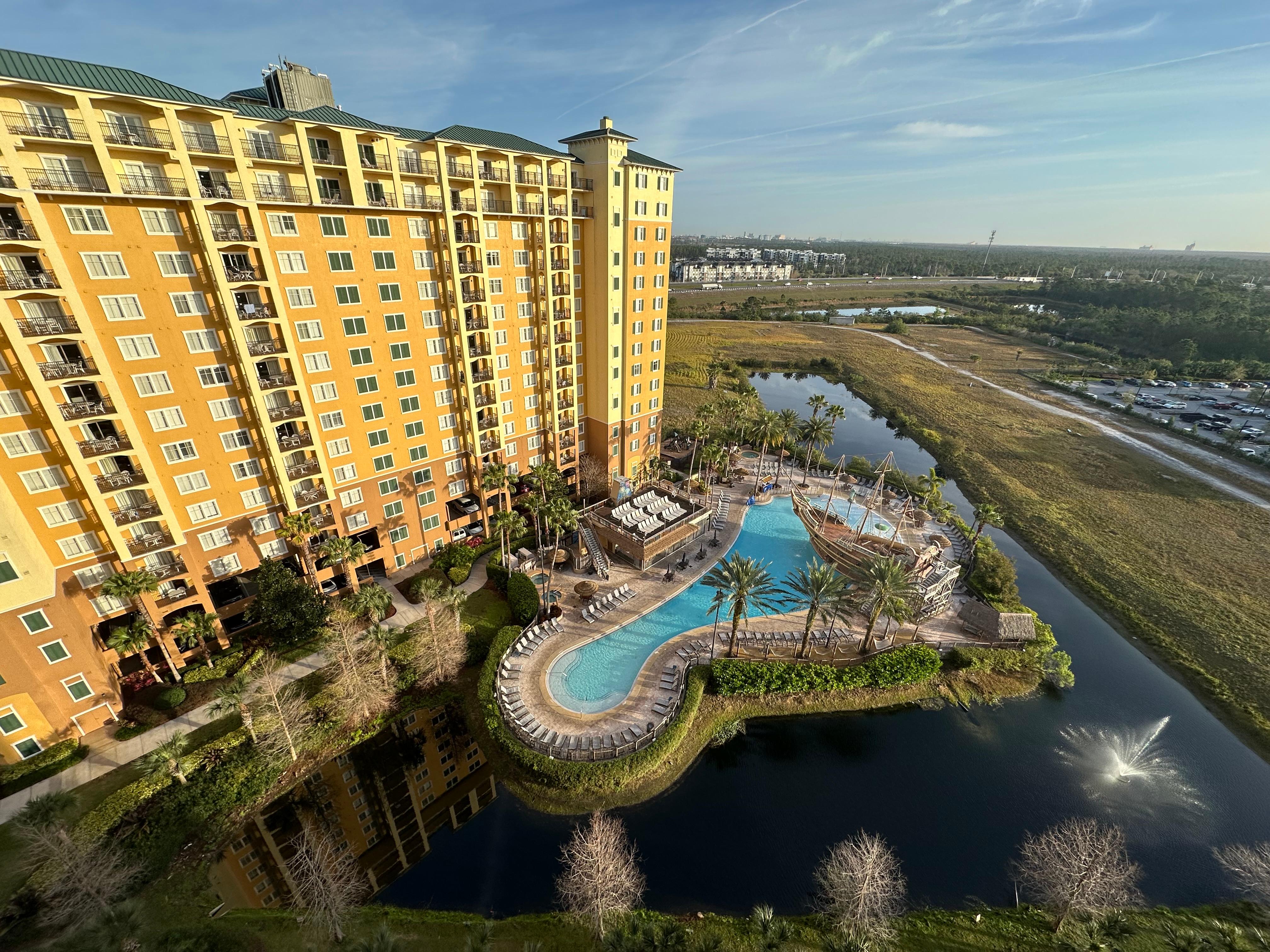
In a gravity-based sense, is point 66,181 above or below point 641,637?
above

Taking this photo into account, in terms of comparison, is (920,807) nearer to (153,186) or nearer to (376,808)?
(376,808)

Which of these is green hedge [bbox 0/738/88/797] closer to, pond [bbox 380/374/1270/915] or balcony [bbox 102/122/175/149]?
pond [bbox 380/374/1270/915]

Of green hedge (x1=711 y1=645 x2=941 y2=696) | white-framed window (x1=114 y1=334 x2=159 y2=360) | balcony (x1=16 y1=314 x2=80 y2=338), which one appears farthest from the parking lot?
balcony (x1=16 y1=314 x2=80 y2=338)

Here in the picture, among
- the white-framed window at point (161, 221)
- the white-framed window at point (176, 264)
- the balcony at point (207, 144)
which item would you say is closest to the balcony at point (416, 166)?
the balcony at point (207, 144)

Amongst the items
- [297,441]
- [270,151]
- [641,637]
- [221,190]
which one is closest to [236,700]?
[297,441]

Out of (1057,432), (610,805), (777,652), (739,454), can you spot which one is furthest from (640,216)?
(1057,432)

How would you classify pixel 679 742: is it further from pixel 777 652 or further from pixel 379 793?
pixel 379 793

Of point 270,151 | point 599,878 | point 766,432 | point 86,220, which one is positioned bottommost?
point 599,878
